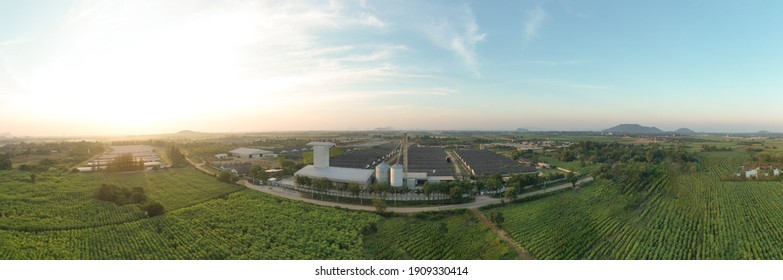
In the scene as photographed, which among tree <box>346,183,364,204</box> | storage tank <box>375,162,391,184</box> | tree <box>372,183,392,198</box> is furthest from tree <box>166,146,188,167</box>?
storage tank <box>375,162,391,184</box>

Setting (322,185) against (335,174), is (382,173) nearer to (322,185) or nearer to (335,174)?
(335,174)

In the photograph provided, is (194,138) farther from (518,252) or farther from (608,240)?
(608,240)

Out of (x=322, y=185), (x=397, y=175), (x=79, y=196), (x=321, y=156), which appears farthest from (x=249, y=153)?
(x=397, y=175)

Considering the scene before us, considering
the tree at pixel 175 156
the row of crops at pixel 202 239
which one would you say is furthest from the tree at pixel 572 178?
the tree at pixel 175 156

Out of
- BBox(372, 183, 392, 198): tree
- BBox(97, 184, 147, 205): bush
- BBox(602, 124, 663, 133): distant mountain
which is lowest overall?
BBox(372, 183, 392, 198): tree

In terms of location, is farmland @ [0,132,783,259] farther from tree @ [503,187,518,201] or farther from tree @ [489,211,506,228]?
tree @ [503,187,518,201]

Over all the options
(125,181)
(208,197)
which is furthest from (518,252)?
(125,181)
